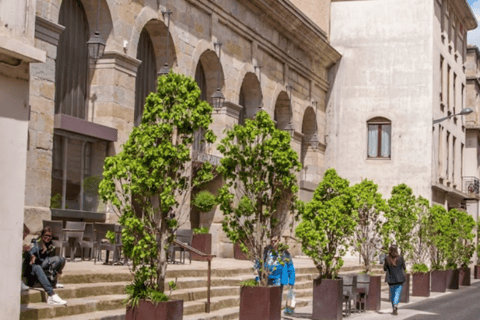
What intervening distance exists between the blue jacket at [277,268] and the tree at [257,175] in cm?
13

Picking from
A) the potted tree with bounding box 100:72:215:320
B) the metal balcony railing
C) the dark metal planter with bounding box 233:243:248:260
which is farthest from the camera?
the metal balcony railing

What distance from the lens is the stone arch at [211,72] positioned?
81.8 feet

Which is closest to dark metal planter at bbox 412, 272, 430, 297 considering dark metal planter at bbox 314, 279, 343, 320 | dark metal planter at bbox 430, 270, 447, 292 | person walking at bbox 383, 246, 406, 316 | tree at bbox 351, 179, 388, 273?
dark metal planter at bbox 430, 270, 447, 292

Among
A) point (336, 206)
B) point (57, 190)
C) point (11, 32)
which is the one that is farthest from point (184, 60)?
point (11, 32)

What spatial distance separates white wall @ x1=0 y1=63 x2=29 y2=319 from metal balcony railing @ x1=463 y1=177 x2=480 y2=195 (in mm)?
37112

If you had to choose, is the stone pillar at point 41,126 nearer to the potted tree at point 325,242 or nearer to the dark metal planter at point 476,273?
the potted tree at point 325,242

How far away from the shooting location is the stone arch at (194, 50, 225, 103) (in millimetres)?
24927

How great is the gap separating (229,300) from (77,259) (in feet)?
10.7

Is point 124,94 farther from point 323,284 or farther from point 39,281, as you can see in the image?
point 39,281

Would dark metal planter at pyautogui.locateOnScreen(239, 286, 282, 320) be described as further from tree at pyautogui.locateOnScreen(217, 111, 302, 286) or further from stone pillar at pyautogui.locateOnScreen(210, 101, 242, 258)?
stone pillar at pyautogui.locateOnScreen(210, 101, 242, 258)

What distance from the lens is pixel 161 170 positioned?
444 inches

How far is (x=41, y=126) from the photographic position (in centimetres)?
1633

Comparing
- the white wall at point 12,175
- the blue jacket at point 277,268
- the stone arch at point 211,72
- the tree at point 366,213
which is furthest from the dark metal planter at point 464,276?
the white wall at point 12,175

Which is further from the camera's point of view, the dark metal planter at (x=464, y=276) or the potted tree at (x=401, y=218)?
the dark metal planter at (x=464, y=276)
